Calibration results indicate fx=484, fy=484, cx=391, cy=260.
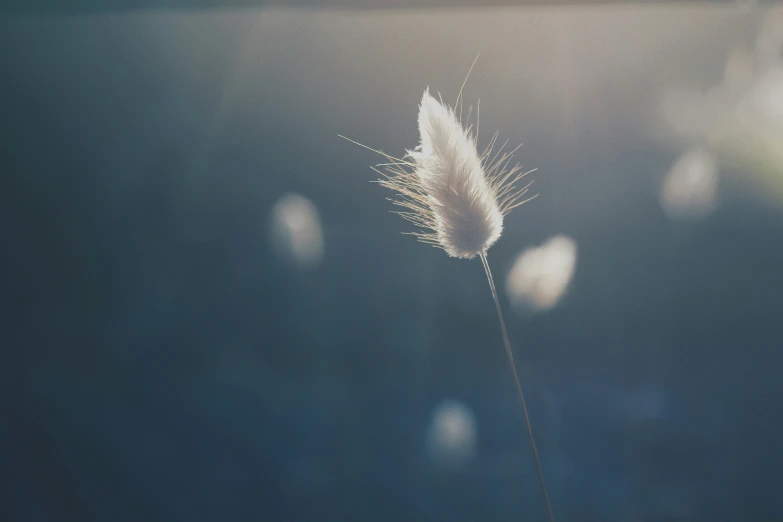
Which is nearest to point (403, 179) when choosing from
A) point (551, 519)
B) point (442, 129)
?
point (442, 129)

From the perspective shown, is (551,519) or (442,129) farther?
(442,129)

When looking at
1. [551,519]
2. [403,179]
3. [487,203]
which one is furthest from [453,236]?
[551,519]

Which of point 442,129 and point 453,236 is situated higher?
point 442,129

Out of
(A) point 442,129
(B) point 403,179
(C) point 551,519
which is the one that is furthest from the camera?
(B) point 403,179

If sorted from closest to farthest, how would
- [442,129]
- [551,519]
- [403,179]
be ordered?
[551,519]
[442,129]
[403,179]

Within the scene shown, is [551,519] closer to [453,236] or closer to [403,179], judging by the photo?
[453,236]

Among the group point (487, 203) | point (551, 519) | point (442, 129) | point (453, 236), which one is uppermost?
point (442, 129)

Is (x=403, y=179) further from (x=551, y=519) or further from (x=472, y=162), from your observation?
(x=551, y=519)
